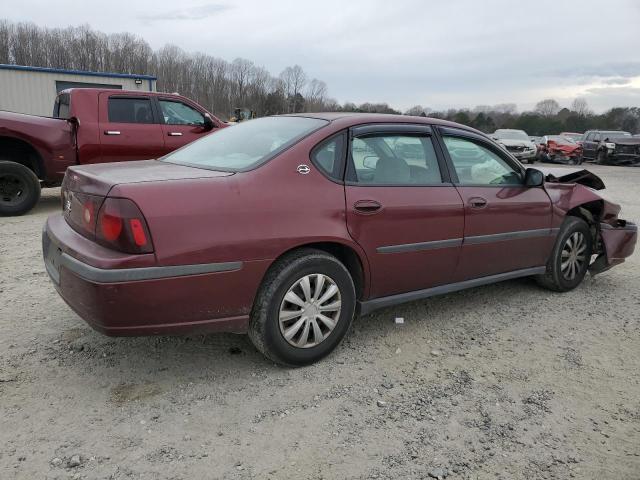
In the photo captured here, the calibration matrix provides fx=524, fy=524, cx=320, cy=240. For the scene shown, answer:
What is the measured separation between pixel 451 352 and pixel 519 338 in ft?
2.05

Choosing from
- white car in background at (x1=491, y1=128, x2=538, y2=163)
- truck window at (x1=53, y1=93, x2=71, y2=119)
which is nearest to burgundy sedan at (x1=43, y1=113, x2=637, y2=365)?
truck window at (x1=53, y1=93, x2=71, y2=119)

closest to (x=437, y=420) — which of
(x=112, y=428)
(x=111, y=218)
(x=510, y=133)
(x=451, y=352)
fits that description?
(x=451, y=352)

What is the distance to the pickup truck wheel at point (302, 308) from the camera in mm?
Answer: 2994

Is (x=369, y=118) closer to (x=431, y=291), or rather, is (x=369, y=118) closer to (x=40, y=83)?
(x=431, y=291)

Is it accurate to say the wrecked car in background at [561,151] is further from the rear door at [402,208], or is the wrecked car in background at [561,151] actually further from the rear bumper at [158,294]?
the rear bumper at [158,294]

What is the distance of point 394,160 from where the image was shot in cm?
363

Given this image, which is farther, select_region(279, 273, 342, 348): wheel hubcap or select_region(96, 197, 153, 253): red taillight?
select_region(279, 273, 342, 348): wheel hubcap

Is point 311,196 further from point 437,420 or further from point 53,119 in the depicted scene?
point 53,119

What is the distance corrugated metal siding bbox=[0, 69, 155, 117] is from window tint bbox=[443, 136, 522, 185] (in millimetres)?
22092

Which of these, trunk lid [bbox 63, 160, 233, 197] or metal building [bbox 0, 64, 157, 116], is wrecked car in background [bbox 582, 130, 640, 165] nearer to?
metal building [bbox 0, 64, 157, 116]

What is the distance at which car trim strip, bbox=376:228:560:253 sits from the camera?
3484mm

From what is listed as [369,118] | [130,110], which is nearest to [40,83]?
[130,110]

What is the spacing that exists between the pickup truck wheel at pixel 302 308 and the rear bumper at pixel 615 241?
3.11m

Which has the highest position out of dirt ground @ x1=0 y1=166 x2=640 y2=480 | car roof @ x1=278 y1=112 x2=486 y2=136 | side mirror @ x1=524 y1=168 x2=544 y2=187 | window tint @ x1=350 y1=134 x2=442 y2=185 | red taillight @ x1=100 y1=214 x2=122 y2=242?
car roof @ x1=278 y1=112 x2=486 y2=136
